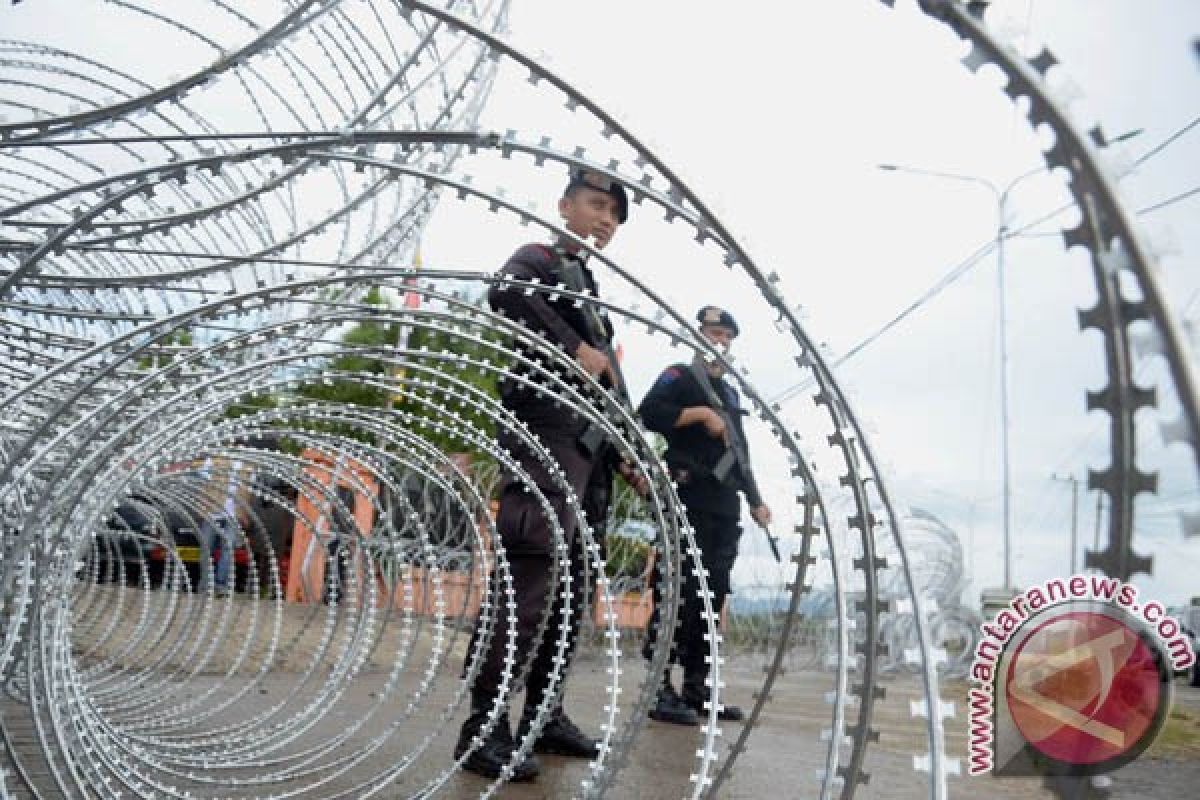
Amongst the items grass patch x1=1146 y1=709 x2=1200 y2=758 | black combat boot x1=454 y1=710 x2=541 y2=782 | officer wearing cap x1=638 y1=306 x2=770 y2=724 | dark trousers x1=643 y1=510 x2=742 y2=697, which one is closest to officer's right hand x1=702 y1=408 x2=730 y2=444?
officer wearing cap x1=638 y1=306 x2=770 y2=724

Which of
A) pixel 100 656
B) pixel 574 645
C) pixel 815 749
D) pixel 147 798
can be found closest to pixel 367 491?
pixel 574 645

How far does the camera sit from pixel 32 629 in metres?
2.97

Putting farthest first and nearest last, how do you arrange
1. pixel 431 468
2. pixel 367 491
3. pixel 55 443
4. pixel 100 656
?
pixel 100 656 → pixel 367 491 → pixel 431 468 → pixel 55 443

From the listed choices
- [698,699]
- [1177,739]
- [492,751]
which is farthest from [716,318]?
[1177,739]

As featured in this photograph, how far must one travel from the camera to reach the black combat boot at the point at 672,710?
22.2ft

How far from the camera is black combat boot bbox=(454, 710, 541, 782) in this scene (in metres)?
4.64

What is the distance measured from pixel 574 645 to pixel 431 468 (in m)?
0.83

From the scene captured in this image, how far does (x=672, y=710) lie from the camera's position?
680 cm

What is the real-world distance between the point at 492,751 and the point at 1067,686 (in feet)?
7.06

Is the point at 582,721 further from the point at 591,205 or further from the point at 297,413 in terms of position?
the point at 297,413

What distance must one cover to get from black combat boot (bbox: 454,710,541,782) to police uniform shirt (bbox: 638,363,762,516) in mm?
2041

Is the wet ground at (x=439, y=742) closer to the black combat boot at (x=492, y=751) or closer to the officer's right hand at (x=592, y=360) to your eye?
the black combat boot at (x=492, y=751)

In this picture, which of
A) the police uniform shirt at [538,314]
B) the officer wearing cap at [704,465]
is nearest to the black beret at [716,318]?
the officer wearing cap at [704,465]

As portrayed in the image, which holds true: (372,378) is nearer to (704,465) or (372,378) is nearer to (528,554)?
(528,554)
